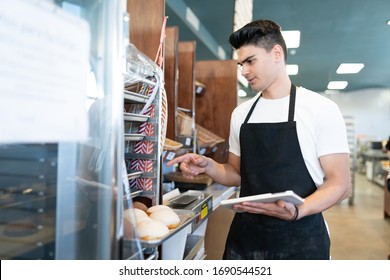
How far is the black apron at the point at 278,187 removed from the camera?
107cm

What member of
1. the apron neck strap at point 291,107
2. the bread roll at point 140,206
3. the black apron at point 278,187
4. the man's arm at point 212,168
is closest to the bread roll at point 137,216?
the bread roll at point 140,206

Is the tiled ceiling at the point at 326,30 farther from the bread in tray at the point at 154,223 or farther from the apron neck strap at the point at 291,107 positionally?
the bread in tray at the point at 154,223

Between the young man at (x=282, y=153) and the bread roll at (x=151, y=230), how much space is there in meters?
0.40

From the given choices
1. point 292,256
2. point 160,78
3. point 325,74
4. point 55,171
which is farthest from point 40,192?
point 325,74

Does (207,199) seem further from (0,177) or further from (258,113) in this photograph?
(0,177)

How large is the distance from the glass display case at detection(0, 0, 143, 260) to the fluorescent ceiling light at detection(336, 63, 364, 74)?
129 centimetres

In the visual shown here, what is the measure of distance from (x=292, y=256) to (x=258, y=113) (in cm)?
51

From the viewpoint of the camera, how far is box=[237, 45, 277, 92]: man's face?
112 cm

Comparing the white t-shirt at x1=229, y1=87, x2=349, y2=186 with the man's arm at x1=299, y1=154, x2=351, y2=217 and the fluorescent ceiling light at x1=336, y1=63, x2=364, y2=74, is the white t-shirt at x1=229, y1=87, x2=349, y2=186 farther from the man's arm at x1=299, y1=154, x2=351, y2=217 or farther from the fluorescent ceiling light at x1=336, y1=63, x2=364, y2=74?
the fluorescent ceiling light at x1=336, y1=63, x2=364, y2=74

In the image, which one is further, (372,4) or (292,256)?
(372,4)

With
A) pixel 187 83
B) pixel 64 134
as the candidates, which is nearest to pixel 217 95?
pixel 187 83

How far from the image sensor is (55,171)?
1.95 ft

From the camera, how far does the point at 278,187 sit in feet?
3.57

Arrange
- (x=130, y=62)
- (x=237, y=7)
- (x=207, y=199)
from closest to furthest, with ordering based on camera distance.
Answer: (x=130, y=62) < (x=207, y=199) < (x=237, y=7)
